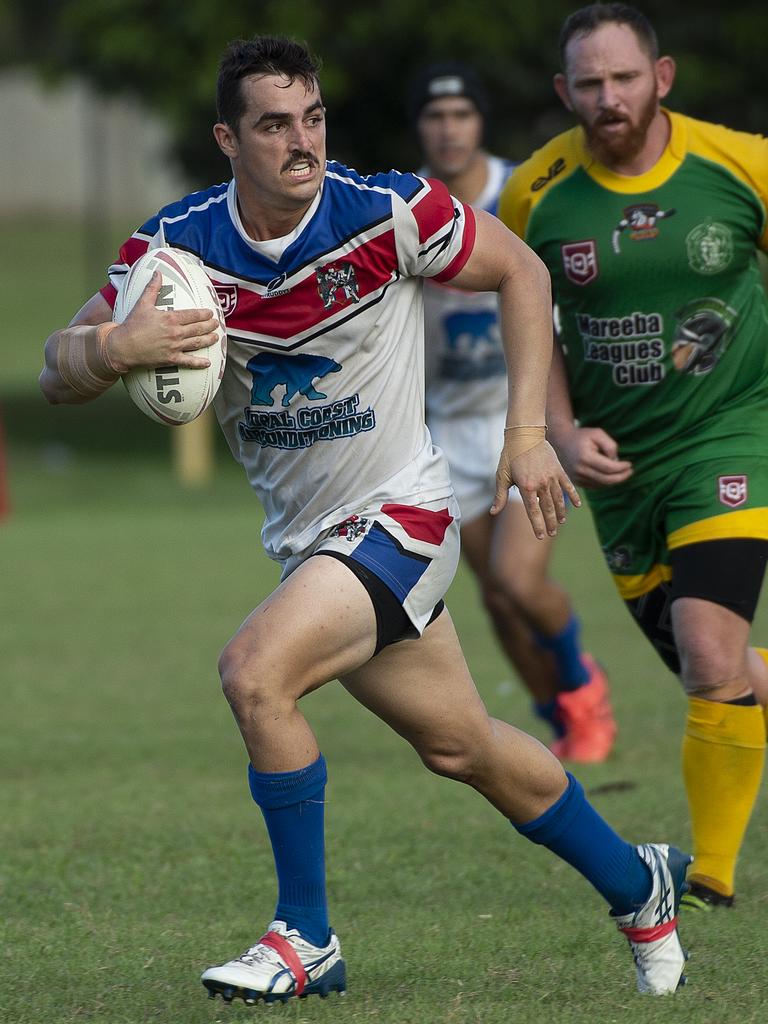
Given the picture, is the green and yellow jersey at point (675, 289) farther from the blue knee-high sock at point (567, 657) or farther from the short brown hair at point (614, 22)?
the blue knee-high sock at point (567, 657)

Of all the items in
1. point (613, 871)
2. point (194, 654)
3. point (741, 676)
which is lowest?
point (194, 654)

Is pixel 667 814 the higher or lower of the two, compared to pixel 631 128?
lower

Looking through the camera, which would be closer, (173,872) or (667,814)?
(173,872)

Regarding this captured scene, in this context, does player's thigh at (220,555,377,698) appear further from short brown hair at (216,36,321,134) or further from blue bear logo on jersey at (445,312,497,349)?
blue bear logo on jersey at (445,312,497,349)

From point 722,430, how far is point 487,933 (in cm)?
171

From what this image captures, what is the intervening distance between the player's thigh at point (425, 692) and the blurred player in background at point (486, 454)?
3168 millimetres

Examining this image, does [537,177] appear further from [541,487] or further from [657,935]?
[657,935]

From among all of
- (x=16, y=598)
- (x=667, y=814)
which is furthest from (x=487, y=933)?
(x=16, y=598)

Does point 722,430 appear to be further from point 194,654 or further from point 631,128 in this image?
point 194,654

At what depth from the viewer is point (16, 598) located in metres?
12.6

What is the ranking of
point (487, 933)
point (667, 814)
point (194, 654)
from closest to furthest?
1. point (487, 933)
2. point (667, 814)
3. point (194, 654)

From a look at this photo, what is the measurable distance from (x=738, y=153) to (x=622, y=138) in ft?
1.20

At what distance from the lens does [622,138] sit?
5.35m

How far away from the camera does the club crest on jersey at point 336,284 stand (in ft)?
14.1
